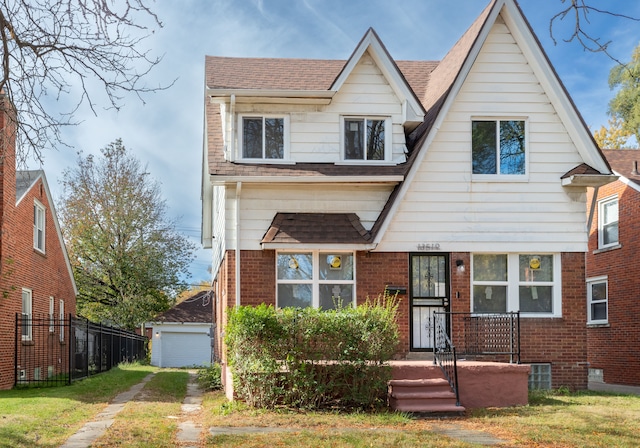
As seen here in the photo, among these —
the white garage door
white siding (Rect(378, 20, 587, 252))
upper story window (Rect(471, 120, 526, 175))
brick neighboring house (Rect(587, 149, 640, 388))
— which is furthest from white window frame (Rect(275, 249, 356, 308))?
the white garage door

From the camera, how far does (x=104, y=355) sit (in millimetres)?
26172

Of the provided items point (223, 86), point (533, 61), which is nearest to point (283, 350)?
point (223, 86)

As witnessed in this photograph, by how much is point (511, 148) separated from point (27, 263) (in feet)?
41.7

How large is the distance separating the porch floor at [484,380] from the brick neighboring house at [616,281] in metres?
8.64

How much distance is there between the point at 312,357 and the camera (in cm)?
1194

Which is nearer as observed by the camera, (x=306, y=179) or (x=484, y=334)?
(x=306, y=179)

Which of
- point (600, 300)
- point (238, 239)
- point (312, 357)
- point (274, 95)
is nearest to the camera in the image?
point (312, 357)

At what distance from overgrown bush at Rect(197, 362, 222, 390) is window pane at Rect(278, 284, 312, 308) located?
2.82 metres

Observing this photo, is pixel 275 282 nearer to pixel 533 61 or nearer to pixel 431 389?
pixel 431 389

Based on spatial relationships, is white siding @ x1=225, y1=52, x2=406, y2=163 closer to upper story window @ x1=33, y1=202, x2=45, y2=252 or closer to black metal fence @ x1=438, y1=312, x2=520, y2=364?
black metal fence @ x1=438, y1=312, x2=520, y2=364

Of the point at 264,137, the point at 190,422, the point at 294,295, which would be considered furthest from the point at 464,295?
the point at 190,422

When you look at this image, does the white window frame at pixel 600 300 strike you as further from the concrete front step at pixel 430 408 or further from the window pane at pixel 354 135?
the concrete front step at pixel 430 408

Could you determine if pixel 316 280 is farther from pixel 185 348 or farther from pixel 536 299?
pixel 185 348

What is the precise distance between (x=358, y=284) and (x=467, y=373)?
331cm
